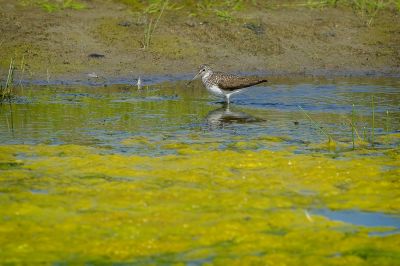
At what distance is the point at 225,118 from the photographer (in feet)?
46.6

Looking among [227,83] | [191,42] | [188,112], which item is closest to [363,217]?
[188,112]

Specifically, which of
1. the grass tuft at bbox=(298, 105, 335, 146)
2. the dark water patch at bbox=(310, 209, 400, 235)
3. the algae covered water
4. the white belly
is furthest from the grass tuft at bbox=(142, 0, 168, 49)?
the dark water patch at bbox=(310, 209, 400, 235)

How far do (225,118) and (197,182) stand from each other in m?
4.64

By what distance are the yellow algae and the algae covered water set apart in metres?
0.01

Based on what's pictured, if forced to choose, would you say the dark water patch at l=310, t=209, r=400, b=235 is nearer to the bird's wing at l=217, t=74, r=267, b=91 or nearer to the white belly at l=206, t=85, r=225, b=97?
the bird's wing at l=217, t=74, r=267, b=91

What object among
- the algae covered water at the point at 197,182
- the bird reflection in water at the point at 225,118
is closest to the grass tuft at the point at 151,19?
the algae covered water at the point at 197,182

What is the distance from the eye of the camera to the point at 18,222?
8297 millimetres

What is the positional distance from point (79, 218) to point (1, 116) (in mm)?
6114

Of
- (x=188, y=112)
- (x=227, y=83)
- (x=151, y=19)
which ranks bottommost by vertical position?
(x=188, y=112)

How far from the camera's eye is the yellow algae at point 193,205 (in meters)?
7.49

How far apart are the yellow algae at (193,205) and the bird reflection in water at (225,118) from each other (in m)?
2.01

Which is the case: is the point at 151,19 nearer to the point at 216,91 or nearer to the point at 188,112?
the point at 216,91

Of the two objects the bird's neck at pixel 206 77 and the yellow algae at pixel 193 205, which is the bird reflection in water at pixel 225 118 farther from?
the yellow algae at pixel 193 205

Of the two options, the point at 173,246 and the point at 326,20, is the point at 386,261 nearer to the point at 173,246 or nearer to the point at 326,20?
the point at 173,246
